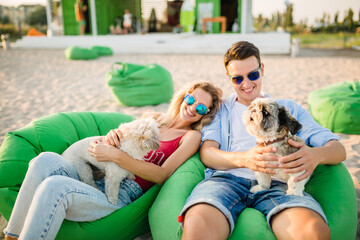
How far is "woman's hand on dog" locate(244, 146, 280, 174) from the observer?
2.22m

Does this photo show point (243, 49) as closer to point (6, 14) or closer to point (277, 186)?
point (277, 186)

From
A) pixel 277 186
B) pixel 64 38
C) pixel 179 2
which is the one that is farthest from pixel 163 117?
pixel 179 2

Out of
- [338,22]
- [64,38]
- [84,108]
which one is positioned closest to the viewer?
[84,108]

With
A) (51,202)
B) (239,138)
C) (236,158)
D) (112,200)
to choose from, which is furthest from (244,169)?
(51,202)

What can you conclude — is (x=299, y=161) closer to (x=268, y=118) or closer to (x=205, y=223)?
(x=268, y=118)

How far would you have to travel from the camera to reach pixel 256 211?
2.22 m

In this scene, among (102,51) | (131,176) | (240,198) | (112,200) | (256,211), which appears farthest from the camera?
(102,51)

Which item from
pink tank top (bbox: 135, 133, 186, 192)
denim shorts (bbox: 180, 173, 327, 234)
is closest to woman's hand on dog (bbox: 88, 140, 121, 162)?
pink tank top (bbox: 135, 133, 186, 192)

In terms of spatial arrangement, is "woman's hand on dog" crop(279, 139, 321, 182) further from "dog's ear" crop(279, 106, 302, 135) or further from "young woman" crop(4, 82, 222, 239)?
"young woman" crop(4, 82, 222, 239)

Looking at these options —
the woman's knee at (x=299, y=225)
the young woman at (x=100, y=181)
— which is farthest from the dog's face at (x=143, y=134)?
the woman's knee at (x=299, y=225)

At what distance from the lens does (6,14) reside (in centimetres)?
3020

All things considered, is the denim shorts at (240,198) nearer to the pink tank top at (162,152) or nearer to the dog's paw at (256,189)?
the dog's paw at (256,189)

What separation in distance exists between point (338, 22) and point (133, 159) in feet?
126

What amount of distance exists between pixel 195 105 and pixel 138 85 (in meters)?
4.20
